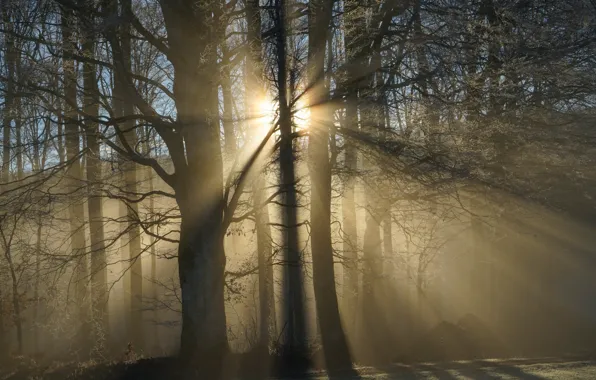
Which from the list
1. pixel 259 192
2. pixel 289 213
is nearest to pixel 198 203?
pixel 259 192

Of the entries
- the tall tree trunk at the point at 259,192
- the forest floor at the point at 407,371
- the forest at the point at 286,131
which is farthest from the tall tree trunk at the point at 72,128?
the tall tree trunk at the point at 259,192

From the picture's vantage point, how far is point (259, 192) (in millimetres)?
12188

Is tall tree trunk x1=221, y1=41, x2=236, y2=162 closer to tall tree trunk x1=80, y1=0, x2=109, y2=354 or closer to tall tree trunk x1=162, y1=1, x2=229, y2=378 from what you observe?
tall tree trunk x1=162, y1=1, x2=229, y2=378

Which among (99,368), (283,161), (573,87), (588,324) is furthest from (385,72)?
(588,324)

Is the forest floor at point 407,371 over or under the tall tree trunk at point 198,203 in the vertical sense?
under

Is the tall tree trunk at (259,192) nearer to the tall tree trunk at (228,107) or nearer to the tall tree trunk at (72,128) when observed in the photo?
the tall tree trunk at (228,107)

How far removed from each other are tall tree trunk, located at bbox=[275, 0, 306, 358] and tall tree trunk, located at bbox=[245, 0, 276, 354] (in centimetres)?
36

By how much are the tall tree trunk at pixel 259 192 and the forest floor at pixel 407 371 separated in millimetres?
2929

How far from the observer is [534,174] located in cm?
1334

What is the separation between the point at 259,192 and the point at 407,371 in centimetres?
476

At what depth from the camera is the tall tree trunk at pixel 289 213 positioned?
348 inches

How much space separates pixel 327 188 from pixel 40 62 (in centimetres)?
590

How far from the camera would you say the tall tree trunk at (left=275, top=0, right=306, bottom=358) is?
29.0 feet

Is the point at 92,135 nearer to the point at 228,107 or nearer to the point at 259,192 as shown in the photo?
the point at 228,107
